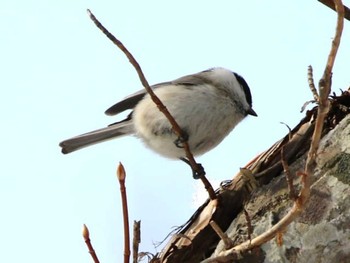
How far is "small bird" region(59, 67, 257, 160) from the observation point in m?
3.20

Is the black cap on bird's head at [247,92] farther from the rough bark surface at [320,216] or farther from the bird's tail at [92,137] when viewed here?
the rough bark surface at [320,216]

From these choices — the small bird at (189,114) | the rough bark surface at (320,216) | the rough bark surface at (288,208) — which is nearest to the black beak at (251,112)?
the small bird at (189,114)

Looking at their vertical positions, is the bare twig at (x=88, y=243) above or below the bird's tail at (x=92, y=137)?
above

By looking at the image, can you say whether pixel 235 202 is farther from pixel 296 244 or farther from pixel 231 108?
pixel 231 108

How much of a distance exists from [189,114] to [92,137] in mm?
711

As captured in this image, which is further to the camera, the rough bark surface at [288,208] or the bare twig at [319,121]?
the rough bark surface at [288,208]

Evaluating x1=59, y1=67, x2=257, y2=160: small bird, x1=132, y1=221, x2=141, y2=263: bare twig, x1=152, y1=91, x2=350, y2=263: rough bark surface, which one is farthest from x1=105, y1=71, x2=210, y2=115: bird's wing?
x1=132, y1=221, x2=141, y2=263: bare twig

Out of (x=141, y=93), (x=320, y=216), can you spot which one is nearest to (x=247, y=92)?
(x=141, y=93)

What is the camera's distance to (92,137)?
144 inches

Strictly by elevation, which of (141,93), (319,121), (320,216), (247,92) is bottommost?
(320,216)

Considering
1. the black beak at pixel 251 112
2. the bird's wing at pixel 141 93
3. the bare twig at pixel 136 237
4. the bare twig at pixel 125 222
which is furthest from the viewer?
the black beak at pixel 251 112

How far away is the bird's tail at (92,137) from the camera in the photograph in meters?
3.64

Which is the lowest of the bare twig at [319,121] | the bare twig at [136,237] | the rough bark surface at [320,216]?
the rough bark surface at [320,216]

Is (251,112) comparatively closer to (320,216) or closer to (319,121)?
(320,216)
